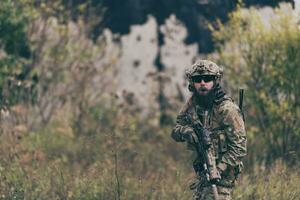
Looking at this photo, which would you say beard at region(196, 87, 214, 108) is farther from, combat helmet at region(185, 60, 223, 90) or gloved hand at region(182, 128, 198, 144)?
gloved hand at region(182, 128, 198, 144)

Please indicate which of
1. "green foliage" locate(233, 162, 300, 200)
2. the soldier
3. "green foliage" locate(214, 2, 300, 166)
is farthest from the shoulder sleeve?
"green foliage" locate(214, 2, 300, 166)

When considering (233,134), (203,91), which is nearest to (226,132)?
(233,134)

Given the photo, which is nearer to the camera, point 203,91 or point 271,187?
point 203,91

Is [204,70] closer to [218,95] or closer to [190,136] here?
[218,95]

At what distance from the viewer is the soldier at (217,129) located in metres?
6.52

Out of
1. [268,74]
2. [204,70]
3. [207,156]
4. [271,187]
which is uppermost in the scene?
[204,70]

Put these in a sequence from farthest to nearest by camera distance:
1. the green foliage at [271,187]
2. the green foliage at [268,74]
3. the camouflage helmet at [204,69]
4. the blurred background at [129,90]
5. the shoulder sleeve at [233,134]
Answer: the green foliage at [268,74]
the blurred background at [129,90]
the green foliage at [271,187]
the camouflage helmet at [204,69]
the shoulder sleeve at [233,134]

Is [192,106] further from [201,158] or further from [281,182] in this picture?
[281,182]

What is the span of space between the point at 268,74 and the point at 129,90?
15.2ft

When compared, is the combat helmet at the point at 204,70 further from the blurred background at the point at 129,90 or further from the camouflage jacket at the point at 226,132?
the blurred background at the point at 129,90

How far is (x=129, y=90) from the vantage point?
15.0 metres

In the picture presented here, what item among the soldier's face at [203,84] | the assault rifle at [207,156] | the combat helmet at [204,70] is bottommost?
the assault rifle at [207,156]

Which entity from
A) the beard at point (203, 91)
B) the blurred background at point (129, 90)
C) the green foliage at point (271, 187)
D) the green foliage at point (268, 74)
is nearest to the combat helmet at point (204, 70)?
the beard at point (203, 91)

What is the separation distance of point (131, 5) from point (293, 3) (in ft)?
14.3
